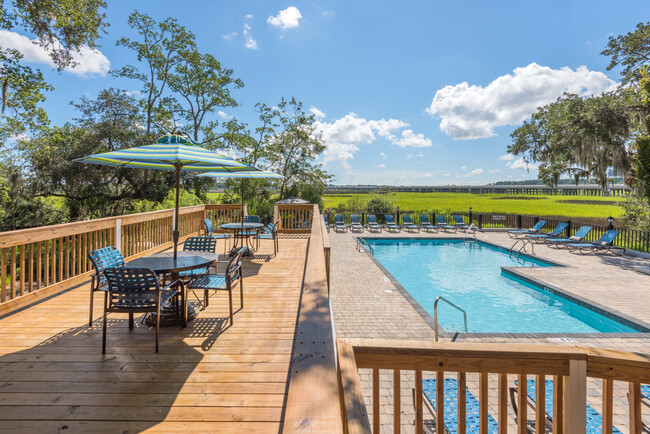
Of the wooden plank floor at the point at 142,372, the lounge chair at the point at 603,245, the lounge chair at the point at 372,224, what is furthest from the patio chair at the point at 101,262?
the lounge chair at the point at 372,224

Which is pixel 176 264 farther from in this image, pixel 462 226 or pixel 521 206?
pixel 521 206

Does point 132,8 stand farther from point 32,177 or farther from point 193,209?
point 193,209

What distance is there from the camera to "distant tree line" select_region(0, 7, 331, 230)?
1047cm

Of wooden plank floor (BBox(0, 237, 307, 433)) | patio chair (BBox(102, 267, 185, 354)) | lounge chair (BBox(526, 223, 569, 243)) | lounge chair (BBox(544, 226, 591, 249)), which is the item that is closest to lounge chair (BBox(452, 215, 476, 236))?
lounge chair (BBox(526, 223, 569, 243))

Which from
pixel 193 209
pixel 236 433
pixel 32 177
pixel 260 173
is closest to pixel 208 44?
pixel 32 177

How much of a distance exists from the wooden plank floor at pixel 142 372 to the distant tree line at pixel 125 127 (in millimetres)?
5830

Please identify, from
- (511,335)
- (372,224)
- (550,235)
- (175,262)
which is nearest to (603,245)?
(550,235)

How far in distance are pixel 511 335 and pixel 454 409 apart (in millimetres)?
2701

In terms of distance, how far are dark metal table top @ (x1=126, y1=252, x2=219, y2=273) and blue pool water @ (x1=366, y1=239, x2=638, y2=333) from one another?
4930 mm

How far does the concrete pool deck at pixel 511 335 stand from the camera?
3611mm

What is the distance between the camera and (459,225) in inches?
711

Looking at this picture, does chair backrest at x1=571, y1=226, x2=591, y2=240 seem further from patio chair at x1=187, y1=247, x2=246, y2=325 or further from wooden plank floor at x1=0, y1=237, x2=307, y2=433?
patio chair at x1=187, y1=247, x2=246, y2=325

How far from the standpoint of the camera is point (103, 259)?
3564mm

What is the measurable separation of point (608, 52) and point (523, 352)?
1777 cm
